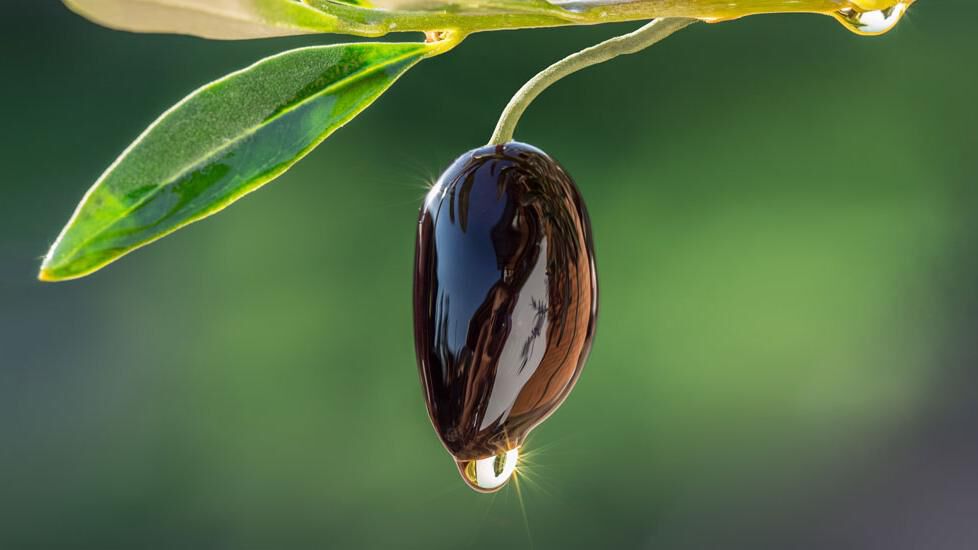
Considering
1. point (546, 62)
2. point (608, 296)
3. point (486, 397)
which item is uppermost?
point (546, 62)

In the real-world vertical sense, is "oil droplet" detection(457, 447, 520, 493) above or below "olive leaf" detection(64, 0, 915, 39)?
below

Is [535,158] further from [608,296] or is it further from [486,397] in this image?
[608,296]

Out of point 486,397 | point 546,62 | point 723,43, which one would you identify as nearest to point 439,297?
point 486,397

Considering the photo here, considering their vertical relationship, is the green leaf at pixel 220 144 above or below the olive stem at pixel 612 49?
below

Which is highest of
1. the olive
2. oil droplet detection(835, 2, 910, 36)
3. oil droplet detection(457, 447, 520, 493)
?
oil droplet detection(835, 2, 910, 36)

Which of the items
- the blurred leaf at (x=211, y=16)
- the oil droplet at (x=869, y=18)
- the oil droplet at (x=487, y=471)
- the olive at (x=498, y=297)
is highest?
the oil droplet at (x=869, y=18)
